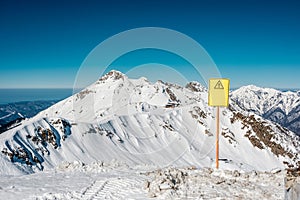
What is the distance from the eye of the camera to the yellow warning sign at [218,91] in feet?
49.7

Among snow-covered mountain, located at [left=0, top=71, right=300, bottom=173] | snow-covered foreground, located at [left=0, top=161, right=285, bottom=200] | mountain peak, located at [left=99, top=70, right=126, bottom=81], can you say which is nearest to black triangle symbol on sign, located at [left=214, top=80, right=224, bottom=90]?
snow-covered foreground, located at [left=0, top=161, right=285, bottom=200]

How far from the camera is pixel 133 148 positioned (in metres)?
73.8

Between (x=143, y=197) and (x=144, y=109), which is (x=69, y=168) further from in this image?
(x=144, y=109)

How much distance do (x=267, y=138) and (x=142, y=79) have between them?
76373 millimetres

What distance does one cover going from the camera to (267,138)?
113m

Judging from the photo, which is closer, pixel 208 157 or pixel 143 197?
pixel 143 197

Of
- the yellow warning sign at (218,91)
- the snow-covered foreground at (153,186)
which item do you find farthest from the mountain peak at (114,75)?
the yellow warning sign at (218,91)

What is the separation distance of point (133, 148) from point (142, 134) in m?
11.1

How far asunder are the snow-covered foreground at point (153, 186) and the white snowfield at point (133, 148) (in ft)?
0.15

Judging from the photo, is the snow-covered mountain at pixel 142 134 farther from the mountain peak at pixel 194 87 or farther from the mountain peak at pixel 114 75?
the mountain peak at pixel 194 87


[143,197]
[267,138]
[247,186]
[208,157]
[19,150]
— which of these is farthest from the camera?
[267,138]

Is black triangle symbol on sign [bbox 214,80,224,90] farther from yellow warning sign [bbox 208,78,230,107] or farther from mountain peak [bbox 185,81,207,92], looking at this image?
mountain peak [bbox 185,81,207,92]

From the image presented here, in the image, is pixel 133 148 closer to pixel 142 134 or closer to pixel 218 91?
pixel 142 134

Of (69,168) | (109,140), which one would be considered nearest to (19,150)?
(109,140)
